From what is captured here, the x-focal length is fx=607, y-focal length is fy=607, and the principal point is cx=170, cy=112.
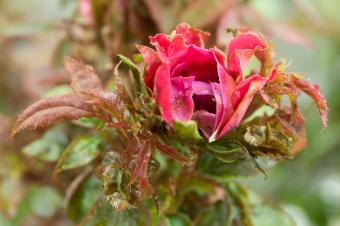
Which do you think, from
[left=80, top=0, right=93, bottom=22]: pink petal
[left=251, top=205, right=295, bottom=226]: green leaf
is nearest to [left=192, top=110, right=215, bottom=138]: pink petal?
[left=251, top=205, right=295, bottom=226]: green leaf

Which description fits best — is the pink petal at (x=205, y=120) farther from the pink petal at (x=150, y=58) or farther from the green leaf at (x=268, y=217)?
the green leaf at (x=268, y=217)

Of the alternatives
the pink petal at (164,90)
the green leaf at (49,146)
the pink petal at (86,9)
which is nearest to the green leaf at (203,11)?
the pink petal at (86,9)

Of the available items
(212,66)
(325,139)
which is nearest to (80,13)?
(212,66)

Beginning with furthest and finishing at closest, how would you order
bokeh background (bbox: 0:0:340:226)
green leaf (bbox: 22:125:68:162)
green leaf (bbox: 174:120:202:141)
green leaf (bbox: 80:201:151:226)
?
1. bokeh background (bbox: 0:0:340:226)
2. green leaf (bbox: 22:125:68:162)
3. green leaf (bbox: 80:201:151:226)
4. green leaf (bbox: 174:120:202:141)

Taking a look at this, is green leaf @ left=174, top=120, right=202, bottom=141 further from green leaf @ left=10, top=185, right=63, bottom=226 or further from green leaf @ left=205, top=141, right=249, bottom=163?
green leaf @ left=10, top=185, right=63, bottom=226

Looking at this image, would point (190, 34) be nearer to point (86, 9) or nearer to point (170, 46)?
point (170, 46)

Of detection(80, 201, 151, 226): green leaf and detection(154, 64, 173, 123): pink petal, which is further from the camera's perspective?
detection(80, 201, 151, 226): green leaf
